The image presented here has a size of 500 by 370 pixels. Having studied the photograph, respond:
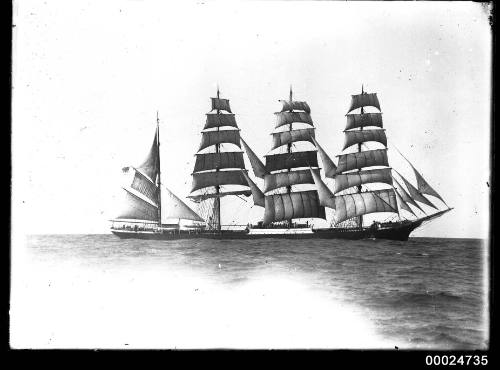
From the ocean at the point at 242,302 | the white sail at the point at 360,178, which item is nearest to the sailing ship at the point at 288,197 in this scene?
the white sail at the point at 360,178

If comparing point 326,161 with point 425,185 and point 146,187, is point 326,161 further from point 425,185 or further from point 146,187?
point 146,187

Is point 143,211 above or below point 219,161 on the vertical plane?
below

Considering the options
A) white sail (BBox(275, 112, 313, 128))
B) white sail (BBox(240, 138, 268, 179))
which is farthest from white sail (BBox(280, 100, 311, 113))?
white sail (BBox(240, 138, 268, 179))

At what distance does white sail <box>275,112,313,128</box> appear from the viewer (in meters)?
14.3

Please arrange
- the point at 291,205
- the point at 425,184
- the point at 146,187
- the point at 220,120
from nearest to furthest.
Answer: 1. the point at 425,184
2. the point at 220,120
3. the point at 146,187
4. the point at 291,205

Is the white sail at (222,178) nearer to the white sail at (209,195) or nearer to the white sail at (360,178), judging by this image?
the white sail at (209,195)

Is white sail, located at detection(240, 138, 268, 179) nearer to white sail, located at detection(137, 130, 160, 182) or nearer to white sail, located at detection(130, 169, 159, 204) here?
white sail, located at detection(137, 130, 160, 182)

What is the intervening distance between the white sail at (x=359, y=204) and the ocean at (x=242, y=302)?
11533 mm

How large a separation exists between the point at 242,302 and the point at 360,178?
1426cm

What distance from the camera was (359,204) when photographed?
2420 centimetres

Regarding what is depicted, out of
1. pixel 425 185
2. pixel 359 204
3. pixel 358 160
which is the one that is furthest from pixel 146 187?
pixel 359 204

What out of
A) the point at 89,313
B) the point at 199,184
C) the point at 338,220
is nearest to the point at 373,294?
the point at 89,313

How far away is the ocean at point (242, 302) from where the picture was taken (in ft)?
32.2

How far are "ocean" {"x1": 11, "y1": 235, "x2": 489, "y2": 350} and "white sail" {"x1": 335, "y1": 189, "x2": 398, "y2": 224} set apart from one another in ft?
37.8
